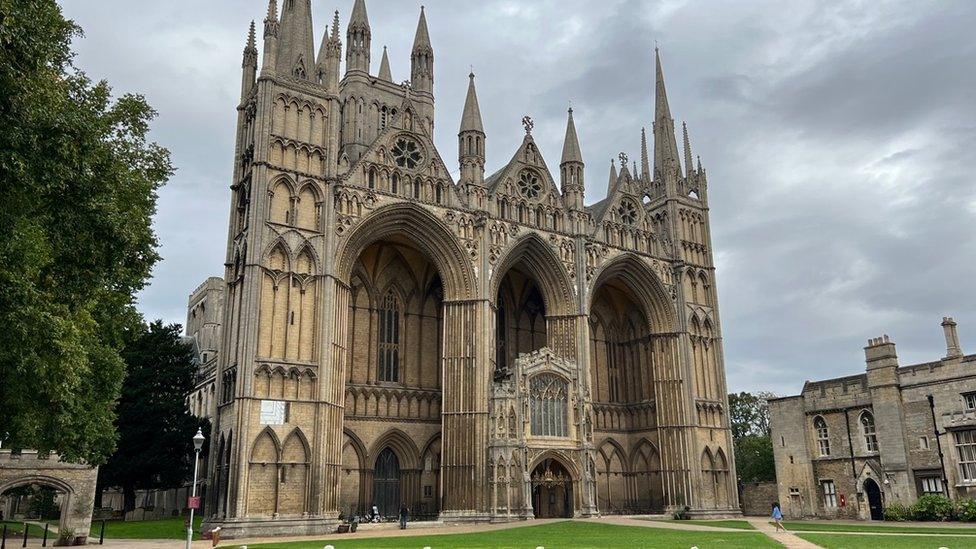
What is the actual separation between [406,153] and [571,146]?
1168 cm

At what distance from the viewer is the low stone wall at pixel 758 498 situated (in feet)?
159

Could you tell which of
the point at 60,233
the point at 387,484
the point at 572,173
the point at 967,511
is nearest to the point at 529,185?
the point at 572,173

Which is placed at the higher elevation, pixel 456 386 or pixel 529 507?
pixel 456 386

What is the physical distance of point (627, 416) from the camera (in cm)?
4909

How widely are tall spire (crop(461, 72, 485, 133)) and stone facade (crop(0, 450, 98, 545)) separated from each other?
25074 millimetres

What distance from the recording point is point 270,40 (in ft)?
120

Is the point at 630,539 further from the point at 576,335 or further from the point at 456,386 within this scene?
the point at 576,335

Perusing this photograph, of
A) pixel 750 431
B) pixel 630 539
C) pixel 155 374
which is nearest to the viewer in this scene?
pixel 630 539

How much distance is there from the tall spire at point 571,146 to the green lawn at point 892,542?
26821 mm

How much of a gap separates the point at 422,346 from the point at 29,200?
96.7 ft

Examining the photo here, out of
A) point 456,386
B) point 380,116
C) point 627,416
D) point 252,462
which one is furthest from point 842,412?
point 380,116

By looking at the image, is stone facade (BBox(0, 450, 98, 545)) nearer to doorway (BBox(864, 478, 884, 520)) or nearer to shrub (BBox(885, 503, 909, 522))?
shrub (BBox(885, 503, 909, 522))

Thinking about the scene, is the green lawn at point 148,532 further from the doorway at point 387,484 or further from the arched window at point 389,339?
the arched window at point 389,339

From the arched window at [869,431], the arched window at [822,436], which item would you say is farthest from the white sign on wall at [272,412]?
the arched window at [869,431]
